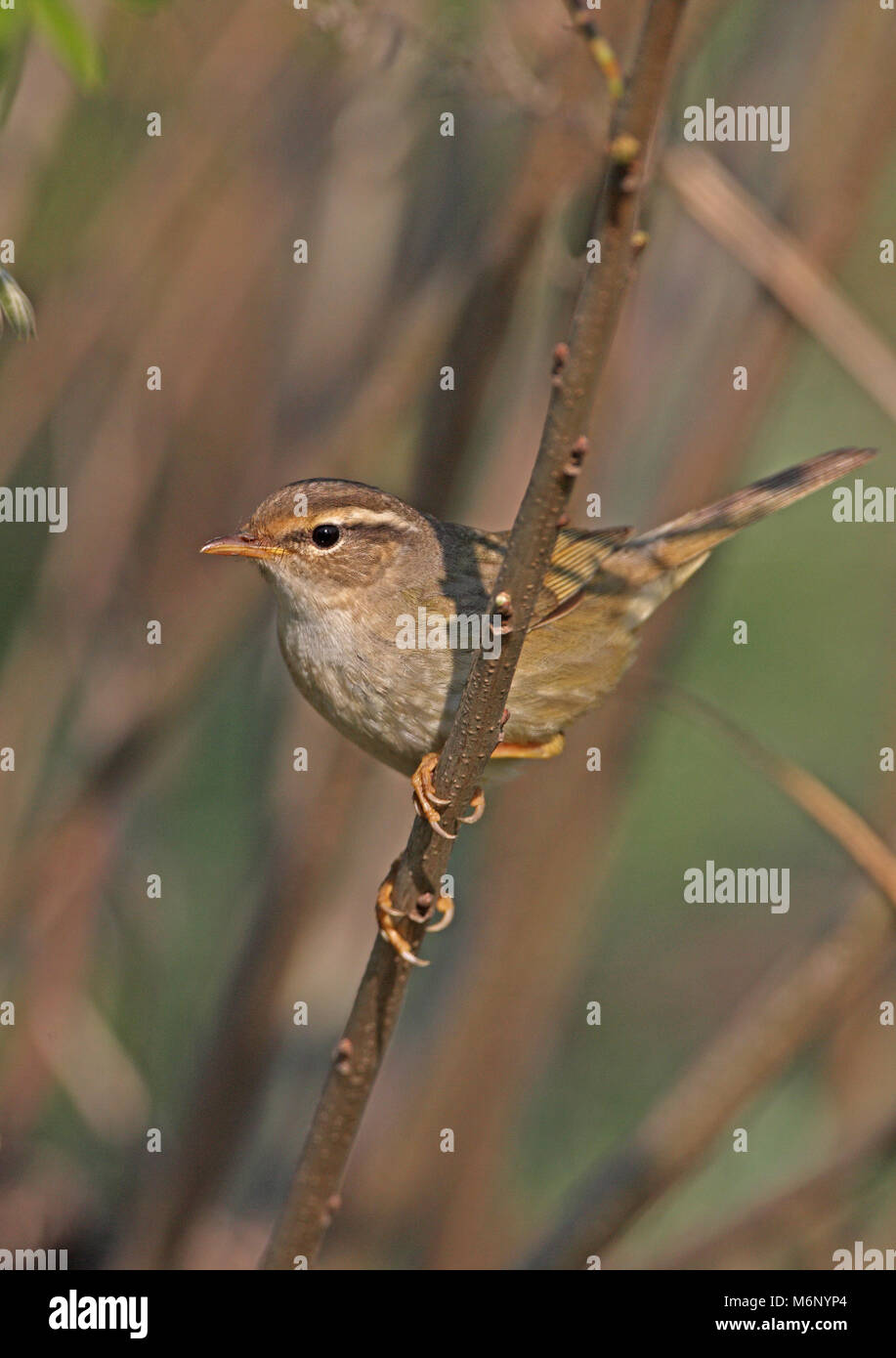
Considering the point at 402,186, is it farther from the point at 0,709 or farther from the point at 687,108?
the point at 0,709

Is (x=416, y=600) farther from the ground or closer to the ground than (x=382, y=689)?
farther from the ground

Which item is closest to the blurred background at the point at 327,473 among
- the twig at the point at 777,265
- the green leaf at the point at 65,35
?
the twig at the point at 777,265

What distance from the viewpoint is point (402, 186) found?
14.0 ft

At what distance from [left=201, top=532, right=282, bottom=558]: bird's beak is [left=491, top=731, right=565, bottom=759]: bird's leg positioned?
802 millimetres

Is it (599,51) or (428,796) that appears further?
(428,796)

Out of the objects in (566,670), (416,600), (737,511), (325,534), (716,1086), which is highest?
(737,511)

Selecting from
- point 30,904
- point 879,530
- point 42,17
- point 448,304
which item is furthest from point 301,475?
point 879,530

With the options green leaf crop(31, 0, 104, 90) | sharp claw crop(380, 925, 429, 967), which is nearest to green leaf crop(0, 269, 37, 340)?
green leaf crop(31, 0, 104, 90)

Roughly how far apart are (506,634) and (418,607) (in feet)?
4.80

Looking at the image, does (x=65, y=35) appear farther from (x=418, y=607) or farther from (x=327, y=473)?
(x=327, y=473)

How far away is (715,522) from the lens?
13.7ft

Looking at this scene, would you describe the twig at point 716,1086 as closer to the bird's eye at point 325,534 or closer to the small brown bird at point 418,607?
the small brown bird at point 418,607

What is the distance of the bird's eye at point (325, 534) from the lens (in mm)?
3750

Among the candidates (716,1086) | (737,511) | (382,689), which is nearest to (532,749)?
(382,689)
